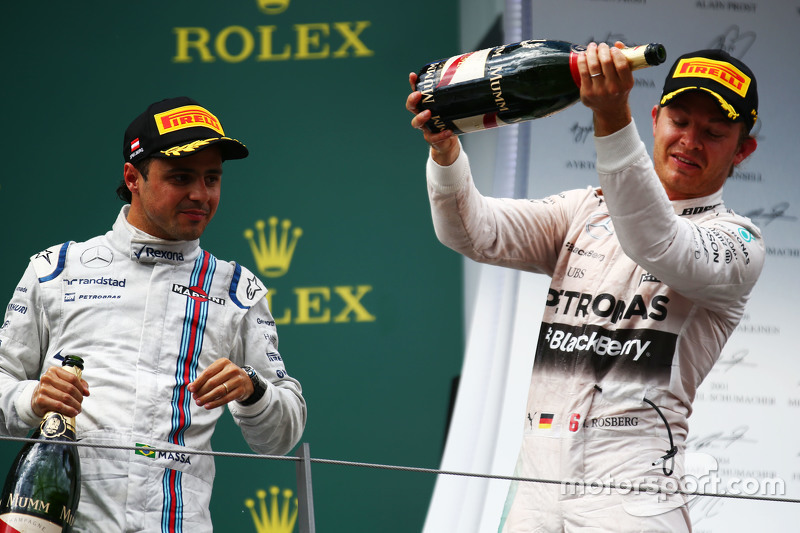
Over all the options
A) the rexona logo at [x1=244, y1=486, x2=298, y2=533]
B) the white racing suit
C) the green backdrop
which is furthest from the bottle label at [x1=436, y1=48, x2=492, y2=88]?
the rexona logo at [x1=244, y1=486, x2=298, y2=533]

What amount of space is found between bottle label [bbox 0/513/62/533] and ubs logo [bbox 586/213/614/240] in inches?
36.8

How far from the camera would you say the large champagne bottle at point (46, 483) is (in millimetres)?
1581

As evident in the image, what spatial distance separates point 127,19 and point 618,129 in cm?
204

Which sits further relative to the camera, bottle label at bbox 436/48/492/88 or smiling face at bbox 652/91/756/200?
smiling face at bbox 652/91/756/200

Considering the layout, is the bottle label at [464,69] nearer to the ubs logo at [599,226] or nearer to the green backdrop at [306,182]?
the ubs logo at [599,226]

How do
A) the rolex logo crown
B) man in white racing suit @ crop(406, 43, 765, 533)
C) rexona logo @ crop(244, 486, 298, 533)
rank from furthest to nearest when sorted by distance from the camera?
the rolex logo crown → rexona logo @ crop(244, 486, 298, 533) → man in white racing suit @ crop(406, 43, 765, 533)

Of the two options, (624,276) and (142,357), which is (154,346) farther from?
(624,276)

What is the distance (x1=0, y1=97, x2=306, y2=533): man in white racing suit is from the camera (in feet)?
5.46

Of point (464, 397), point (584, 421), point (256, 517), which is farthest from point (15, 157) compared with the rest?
point (584, 421)

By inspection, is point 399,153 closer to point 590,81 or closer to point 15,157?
point 15,157

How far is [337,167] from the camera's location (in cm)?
318

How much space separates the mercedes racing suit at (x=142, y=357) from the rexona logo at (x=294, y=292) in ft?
3.91

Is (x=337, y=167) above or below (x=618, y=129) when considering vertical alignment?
above

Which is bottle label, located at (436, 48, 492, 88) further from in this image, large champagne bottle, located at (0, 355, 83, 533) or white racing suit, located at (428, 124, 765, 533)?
large champagne bottle, located at (0, 355, 83, 533)
